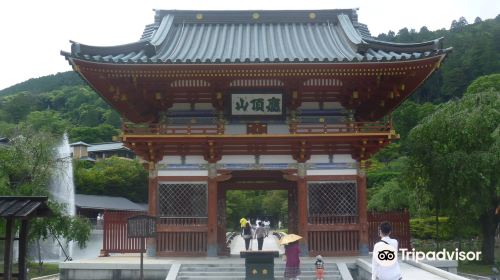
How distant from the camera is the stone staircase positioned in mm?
15964

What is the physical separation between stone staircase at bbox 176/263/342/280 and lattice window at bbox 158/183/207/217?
88.2 inches

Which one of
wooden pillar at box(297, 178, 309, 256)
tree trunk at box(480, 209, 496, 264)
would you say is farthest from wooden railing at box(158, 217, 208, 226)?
tree trunk at box(480, 209, 496, 264)

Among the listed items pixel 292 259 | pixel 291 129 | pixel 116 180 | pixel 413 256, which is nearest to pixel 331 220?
pixel 413 256

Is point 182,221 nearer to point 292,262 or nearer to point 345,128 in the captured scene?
point 292,262

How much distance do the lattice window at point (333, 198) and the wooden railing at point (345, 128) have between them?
6.27 feet

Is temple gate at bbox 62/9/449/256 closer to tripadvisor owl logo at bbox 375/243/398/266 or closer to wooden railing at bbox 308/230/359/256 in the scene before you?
wooden railing at bbox 308/230/359/256

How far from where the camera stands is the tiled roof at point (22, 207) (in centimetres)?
985

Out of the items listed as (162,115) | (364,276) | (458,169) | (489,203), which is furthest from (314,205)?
(489,203)

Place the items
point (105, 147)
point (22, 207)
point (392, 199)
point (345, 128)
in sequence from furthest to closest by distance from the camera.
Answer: point (105, 147)
point (392, 199)
point (345, 128)
point (22, 207)

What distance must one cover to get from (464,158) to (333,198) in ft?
24.4

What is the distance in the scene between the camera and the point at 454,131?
2317cm

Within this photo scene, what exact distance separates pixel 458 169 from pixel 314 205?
7.85 meters

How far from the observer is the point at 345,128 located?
1794 centimetres

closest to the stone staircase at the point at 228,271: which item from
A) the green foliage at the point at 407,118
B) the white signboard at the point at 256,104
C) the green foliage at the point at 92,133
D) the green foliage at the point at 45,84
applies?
the white signboard at the point at 256,104
